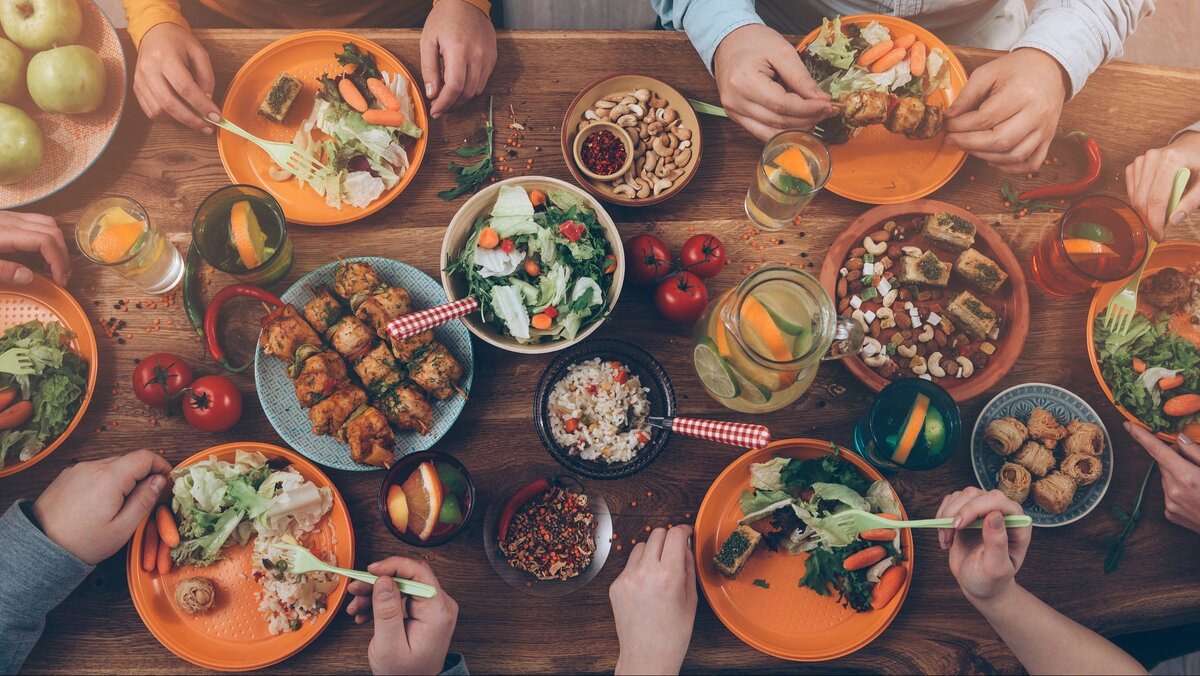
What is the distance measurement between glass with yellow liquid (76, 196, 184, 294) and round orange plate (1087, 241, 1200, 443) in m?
3.02

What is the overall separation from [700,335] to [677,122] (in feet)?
2.40

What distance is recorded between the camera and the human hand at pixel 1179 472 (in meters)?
1.91

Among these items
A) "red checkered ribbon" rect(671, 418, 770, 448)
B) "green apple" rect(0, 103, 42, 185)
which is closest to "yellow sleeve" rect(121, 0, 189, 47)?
"green apple" rect(0, 103, 42, 185)

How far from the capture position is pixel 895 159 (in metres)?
2.14

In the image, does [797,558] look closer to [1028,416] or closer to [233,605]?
[1028,416]

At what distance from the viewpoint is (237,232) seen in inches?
76.3

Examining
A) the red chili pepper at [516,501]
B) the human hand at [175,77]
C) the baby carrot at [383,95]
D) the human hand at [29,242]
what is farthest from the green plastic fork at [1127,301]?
the human hand at [29,242]

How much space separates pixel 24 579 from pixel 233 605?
21.8 inches

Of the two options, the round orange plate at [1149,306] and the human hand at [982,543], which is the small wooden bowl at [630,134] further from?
the round orange plate at [1149,306]

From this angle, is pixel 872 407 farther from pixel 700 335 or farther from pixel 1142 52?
pixel 1142 52

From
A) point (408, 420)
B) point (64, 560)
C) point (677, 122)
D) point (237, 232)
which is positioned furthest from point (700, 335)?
point (64, 560)

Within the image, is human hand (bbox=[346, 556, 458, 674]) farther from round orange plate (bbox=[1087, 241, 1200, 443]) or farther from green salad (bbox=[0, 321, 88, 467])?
round orange plate (bbox=[1087, 241, 1200, 443])

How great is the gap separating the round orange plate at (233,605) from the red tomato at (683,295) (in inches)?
47.3

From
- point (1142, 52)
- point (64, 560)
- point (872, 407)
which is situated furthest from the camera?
point (1142, 52)
